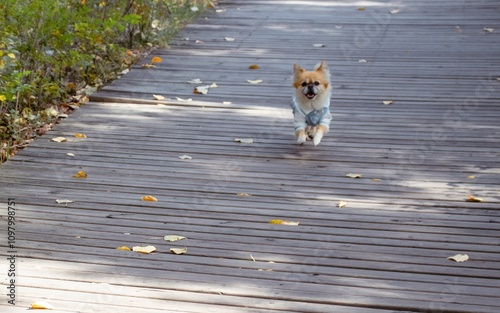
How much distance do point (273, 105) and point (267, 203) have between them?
2242 mm

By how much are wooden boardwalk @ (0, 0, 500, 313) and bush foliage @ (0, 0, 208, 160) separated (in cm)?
30

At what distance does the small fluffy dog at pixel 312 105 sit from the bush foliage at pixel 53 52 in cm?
201

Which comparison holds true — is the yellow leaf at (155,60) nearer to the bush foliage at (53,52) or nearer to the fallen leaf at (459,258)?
the bush foliage at (53,52)

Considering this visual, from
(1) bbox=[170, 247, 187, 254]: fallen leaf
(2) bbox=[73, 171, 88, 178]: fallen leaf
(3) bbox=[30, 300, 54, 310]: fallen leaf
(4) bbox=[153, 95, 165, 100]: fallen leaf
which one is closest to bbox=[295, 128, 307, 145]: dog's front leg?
(2) bbox=[73, 171, 88, 178]: fallen leaf

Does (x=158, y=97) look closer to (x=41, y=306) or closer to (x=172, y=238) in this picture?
(x=172, y=238)

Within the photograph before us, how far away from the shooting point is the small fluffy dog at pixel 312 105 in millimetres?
6238

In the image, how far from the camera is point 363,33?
9.80 metres

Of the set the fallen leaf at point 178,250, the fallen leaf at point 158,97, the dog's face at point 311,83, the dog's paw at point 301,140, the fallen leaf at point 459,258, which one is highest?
the dog's face at point 311,83

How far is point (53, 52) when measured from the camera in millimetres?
7473

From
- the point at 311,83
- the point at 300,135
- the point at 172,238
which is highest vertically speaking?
the point at 311,83

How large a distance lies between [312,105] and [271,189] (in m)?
1.01

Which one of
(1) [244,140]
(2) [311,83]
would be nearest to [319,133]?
(2) [311,83]

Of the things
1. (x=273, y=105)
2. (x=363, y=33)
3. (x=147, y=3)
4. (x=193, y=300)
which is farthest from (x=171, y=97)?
(x=193, y=300)

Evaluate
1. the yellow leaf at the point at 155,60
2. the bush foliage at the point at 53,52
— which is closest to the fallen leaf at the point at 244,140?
the bush foliage at the point at 53,52
